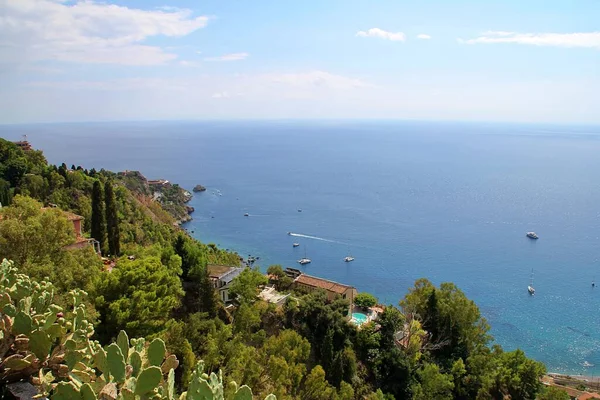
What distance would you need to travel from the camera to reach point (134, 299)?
41.9ft

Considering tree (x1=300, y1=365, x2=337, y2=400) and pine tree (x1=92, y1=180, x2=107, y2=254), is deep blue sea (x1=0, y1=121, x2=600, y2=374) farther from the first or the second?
pine tree (x1=92, y1=180, x2=107, y2=254)

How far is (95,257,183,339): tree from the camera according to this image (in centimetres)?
1228

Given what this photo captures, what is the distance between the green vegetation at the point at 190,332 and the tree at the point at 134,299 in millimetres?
40

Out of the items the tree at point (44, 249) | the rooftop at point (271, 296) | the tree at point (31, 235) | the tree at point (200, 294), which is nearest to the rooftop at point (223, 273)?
the rooftop at point (271, 296)

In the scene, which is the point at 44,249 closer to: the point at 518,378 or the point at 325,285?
the point at 325,285

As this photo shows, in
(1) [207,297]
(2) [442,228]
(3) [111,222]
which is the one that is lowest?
(2) [442,228]

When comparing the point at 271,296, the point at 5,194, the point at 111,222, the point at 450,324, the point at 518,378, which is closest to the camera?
the point at 518,378

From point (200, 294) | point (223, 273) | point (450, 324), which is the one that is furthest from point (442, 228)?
point (200, 294)

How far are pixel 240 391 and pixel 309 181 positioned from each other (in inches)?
3309

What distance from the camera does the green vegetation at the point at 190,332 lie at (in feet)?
16.6

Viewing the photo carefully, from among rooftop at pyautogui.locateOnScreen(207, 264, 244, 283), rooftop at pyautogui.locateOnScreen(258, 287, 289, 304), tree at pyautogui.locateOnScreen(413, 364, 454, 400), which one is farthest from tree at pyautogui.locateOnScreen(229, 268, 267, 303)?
tree at pyautogui.locateOnScreen(413, 364, 454, 400)

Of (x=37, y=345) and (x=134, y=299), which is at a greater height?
(x=37, y=345)

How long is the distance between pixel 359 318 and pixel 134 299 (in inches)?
564

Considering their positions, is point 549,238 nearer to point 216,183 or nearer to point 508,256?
point 508,256
